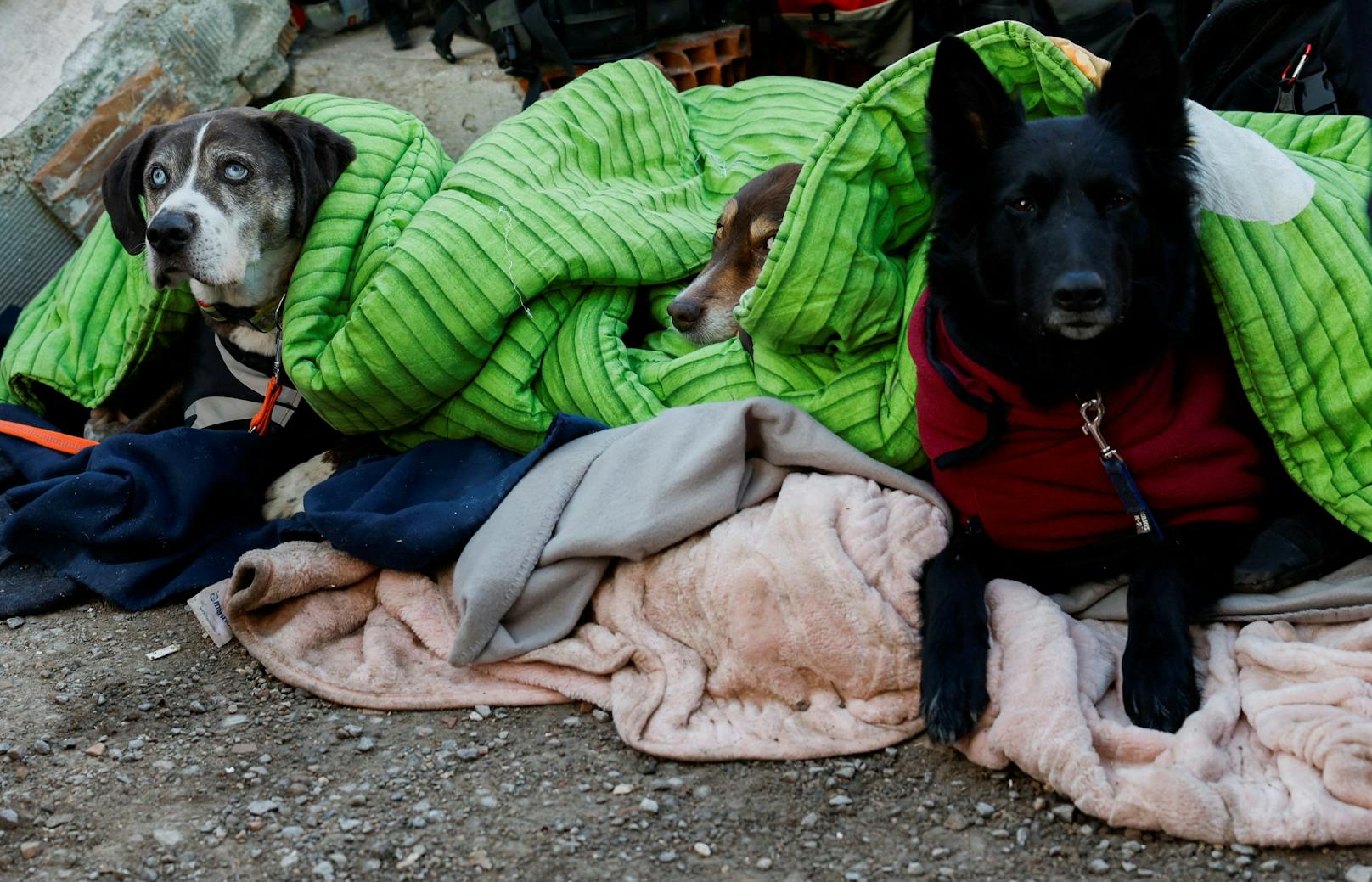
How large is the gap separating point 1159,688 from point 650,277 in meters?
1.81

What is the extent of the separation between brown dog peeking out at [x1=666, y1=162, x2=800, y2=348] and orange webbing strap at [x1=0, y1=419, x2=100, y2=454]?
1717mm

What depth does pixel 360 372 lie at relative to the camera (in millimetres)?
3336

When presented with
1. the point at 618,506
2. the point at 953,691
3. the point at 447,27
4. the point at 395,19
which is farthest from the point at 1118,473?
the point at 395,19

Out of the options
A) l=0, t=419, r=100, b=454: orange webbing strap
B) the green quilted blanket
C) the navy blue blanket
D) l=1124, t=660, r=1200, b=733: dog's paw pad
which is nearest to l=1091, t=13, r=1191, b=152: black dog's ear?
the green quilted blanket

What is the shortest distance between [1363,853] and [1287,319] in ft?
3.44

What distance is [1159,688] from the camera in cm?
235

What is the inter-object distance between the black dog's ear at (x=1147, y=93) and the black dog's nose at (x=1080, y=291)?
37cm

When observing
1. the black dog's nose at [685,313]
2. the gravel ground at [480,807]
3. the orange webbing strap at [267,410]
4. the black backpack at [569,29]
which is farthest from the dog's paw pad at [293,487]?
the black backpack at [569,29]

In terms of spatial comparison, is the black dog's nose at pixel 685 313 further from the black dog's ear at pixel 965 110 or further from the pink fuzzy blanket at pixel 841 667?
the black dog's ear at pixel 965 110

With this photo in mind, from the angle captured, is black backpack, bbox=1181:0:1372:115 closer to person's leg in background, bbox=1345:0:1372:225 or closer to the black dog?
the black dog

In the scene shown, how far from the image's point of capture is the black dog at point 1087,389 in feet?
7.83

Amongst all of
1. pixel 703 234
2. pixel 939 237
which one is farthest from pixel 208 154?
pixel 939 237

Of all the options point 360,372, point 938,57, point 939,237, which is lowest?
point 360,372

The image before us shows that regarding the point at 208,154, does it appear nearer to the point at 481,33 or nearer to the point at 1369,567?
the point at 481,33
